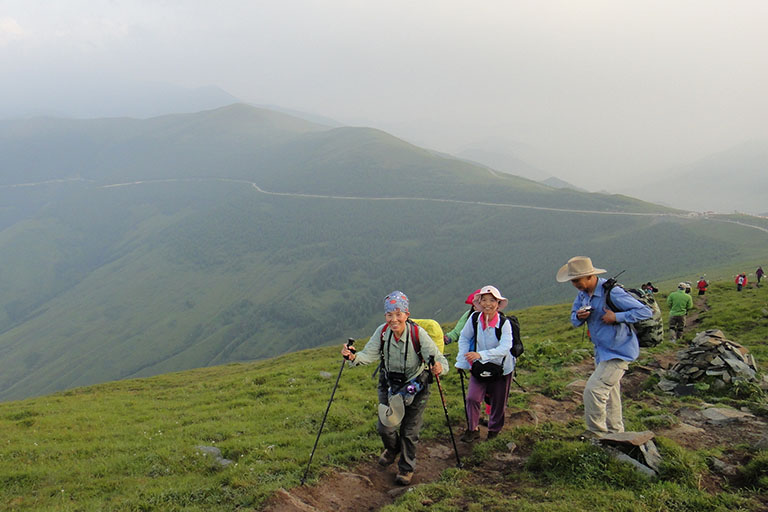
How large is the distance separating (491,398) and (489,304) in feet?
8.93

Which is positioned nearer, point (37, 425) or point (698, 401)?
point (698, 401)

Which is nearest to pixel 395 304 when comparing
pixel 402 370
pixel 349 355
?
pixel 402 370

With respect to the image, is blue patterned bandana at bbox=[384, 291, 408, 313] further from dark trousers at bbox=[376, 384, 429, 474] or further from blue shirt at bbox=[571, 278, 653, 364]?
blue shirt at bbox=[571, 278, 653, 364]

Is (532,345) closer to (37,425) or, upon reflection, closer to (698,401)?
(698,401)

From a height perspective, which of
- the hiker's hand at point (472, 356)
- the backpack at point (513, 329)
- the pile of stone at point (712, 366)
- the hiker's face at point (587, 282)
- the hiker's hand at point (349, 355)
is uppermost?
the hiker's face at point (587, 282)

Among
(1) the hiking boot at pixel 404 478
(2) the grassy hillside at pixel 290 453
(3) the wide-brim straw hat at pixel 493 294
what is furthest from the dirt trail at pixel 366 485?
(3) the wide-brim straw hat at pixel 493 294

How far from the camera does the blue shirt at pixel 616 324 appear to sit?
8.27m

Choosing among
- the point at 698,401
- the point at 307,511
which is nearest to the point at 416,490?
the point at 307,511

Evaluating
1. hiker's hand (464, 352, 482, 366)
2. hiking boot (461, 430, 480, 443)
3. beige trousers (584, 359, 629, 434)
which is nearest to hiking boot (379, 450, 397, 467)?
hiking boot (461, 430, 480, 443)

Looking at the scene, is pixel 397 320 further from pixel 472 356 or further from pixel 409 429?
pixel 409 429

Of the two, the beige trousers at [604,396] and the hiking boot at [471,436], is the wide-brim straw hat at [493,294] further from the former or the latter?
the hiking boot at [471,436]

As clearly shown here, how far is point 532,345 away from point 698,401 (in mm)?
9673

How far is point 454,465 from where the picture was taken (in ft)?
32.0

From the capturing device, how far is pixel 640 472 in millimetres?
7574
